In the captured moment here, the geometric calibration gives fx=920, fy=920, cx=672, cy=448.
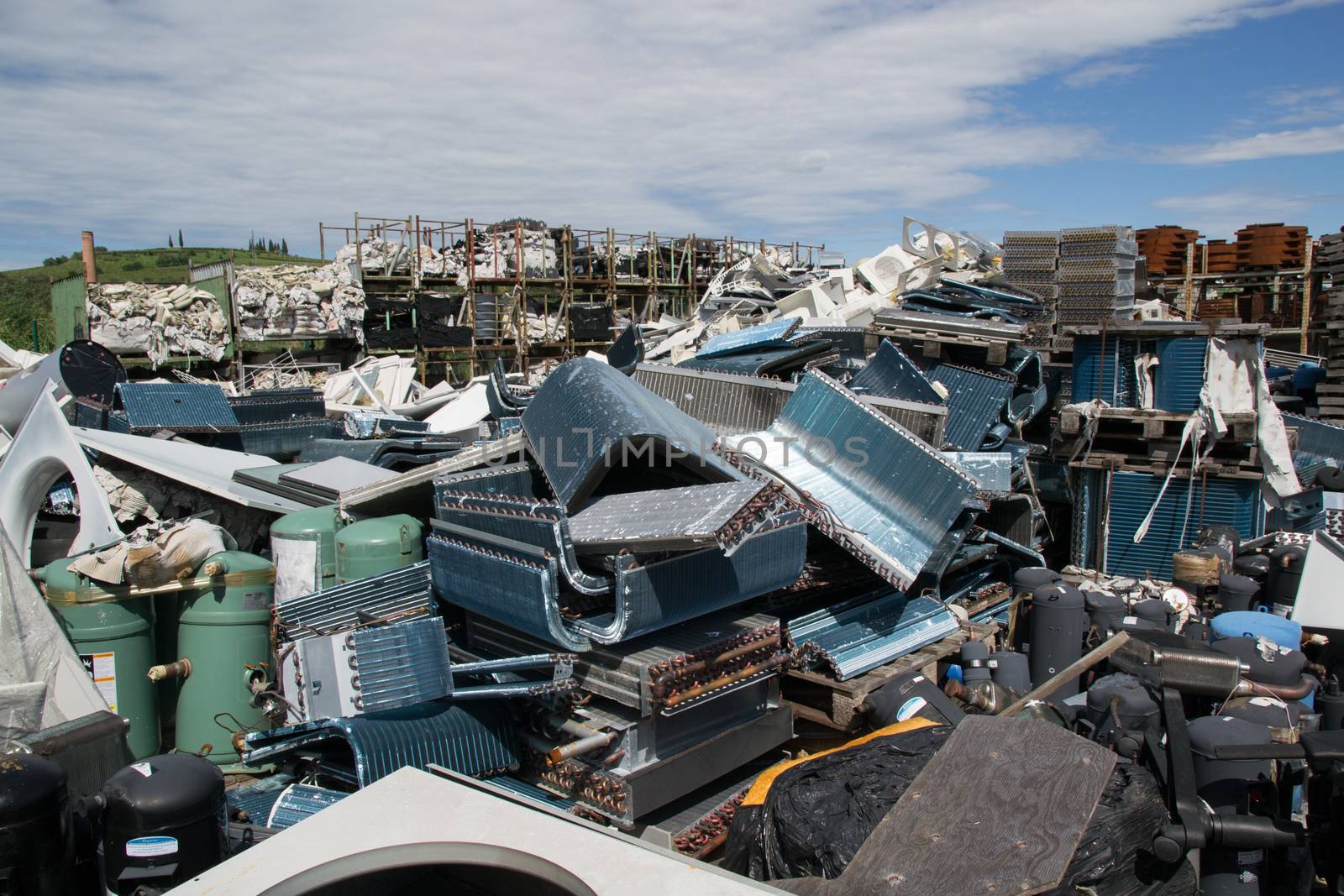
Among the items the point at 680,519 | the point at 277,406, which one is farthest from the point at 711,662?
the point at 277,406

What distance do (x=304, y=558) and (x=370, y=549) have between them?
0.47 meters

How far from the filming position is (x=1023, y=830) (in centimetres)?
271

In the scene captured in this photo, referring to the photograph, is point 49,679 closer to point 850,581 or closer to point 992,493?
point 850,581

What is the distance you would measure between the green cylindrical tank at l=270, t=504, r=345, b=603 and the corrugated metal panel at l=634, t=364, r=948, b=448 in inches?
98.0

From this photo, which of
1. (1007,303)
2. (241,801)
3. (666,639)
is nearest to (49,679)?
(241,801)

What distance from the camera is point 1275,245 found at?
51.9 ft

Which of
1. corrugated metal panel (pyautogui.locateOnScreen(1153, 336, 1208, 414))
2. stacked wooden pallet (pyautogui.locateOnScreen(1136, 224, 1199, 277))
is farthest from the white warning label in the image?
stacked wooden pallet (pyautogui.locateOnScreen(1136, 224, 1199, 277))

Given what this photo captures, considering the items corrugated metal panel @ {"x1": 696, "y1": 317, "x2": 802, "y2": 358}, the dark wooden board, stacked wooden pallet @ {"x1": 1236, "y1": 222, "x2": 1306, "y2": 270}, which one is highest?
stacked wooden pallet @ {"x1": 1236, "y1": 222, "x2": 1306, "y2": 270}

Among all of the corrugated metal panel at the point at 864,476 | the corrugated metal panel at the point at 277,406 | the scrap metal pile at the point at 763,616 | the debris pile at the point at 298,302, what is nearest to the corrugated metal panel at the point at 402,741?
the scrap metal pile at the point at 763,616

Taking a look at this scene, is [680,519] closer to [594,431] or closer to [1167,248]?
[594,431]

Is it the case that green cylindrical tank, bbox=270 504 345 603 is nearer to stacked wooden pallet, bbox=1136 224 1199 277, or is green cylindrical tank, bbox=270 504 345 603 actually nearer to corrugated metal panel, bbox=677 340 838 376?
corrugated metal panel, bbox=677 340 838 376

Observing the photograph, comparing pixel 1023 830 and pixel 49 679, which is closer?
pixel 1023 830

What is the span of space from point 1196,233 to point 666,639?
1669 cm

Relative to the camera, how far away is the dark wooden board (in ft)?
8.39
